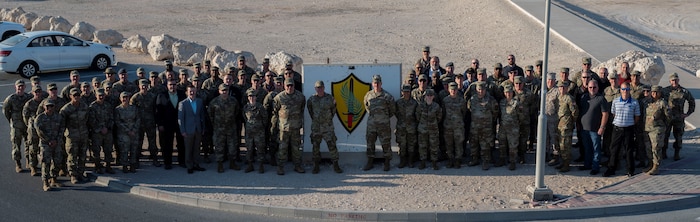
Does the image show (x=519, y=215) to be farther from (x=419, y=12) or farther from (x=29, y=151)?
(x=419, y=12)

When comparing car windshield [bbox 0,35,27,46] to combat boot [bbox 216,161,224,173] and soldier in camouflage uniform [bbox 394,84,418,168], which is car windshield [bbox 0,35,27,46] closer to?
combat boot [bbox 216,161,224,173]

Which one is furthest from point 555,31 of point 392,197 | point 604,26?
point 392,197

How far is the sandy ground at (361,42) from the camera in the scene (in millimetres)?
13766

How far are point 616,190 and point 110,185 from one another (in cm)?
799

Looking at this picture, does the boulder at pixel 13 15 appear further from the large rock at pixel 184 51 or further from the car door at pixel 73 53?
the large rock at pixel 184 51

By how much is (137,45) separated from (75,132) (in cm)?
1613

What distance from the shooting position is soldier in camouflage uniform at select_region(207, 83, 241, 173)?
1510 centimetres

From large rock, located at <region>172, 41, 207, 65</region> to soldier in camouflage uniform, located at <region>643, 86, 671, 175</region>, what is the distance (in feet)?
51.9

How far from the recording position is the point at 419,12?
131 ft

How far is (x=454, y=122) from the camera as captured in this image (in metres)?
15.2

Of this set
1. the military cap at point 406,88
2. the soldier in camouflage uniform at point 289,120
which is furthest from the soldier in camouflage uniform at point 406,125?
the soldier in camouflage uniform at point 289,120

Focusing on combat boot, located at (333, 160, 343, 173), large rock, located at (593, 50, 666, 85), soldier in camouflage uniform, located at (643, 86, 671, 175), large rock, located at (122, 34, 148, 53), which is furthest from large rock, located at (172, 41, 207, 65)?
soldier in camouflage uniform, located at (643, 86, 671, 175)

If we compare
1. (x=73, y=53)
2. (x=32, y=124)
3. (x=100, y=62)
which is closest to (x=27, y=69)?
(x=73, y=53)

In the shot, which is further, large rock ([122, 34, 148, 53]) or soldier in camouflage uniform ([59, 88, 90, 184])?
large rock ([122, 34, 148, 53])
